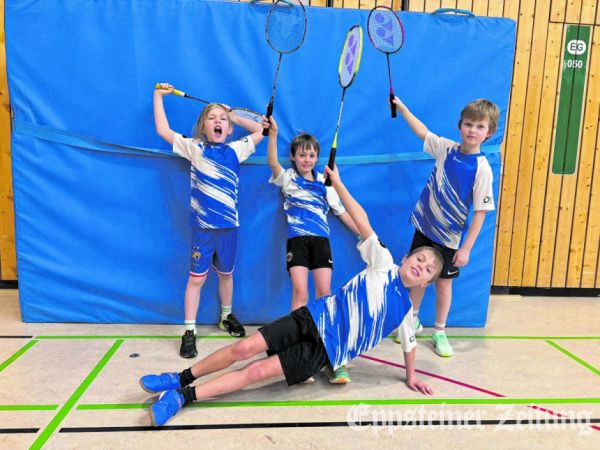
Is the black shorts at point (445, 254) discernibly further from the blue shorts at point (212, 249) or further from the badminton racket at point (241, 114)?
the badminton racket at point (241, 114)

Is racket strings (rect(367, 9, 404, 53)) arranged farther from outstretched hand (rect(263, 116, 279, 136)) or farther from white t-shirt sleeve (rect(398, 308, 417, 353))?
white t-shirt sleeve (rect(398, 308, 417, 353))

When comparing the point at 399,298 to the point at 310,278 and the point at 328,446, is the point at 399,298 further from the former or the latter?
the point at 310,278

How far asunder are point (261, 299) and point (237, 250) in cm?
45

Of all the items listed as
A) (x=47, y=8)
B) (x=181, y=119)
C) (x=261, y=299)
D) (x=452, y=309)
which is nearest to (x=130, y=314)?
(x=261, y=299)

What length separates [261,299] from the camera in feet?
12.3

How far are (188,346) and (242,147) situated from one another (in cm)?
149

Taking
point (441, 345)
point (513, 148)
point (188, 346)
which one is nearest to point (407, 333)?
point (441, 345)

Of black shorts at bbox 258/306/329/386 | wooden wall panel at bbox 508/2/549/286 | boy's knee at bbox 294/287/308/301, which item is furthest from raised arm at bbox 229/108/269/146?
wooden wall panel at bbox 508/2/549/286

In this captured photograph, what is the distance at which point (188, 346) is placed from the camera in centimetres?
319

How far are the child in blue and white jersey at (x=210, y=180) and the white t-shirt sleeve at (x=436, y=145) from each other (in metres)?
1.27

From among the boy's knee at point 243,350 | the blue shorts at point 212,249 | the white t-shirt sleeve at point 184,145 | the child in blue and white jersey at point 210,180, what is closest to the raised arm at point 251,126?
the child in blue and white jersey at point 210,180

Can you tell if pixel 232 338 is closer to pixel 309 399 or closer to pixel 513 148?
pixel 309 399

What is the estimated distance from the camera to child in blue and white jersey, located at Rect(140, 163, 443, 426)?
99.0 inches

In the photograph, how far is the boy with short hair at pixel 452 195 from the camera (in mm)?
3186
